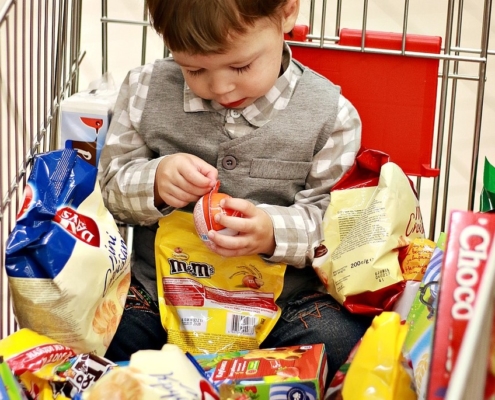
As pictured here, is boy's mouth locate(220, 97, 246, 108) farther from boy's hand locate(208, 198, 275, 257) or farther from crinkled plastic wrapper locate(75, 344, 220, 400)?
crinkled plastic wrapper locate(75, 344, 220, 400)

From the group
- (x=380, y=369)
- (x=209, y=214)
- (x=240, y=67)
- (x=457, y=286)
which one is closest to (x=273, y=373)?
(x=380, y=369)

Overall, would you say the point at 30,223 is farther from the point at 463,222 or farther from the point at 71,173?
the point at 463,222

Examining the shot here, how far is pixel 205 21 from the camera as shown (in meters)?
1.29

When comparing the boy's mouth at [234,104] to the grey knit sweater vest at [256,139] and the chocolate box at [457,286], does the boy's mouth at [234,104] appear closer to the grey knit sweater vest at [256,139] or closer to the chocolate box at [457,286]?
the grey knit sweater vest at [256,139]

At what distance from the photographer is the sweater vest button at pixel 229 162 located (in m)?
1.49

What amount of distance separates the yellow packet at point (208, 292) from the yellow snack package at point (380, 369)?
34 cm

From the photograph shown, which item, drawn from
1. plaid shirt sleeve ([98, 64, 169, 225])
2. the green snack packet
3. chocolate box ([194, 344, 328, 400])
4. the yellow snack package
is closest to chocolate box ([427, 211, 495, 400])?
the yellow snack package

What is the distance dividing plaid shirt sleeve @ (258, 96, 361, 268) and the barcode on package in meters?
0.11

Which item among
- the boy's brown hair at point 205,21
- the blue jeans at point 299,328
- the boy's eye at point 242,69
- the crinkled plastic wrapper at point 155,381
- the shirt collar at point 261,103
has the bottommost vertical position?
the blue jeans at point 299,328

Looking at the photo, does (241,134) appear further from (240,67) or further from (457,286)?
(457,286)

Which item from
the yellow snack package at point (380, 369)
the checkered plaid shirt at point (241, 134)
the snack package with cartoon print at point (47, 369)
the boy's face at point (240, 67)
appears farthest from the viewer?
the checkered plaid shirt at point (241, 134)

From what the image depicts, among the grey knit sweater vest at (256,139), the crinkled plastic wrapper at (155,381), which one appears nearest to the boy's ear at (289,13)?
the grey knit sweater vest at (256,139)

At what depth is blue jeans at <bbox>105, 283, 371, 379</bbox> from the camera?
141 centimetres

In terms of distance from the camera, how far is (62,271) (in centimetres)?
125
